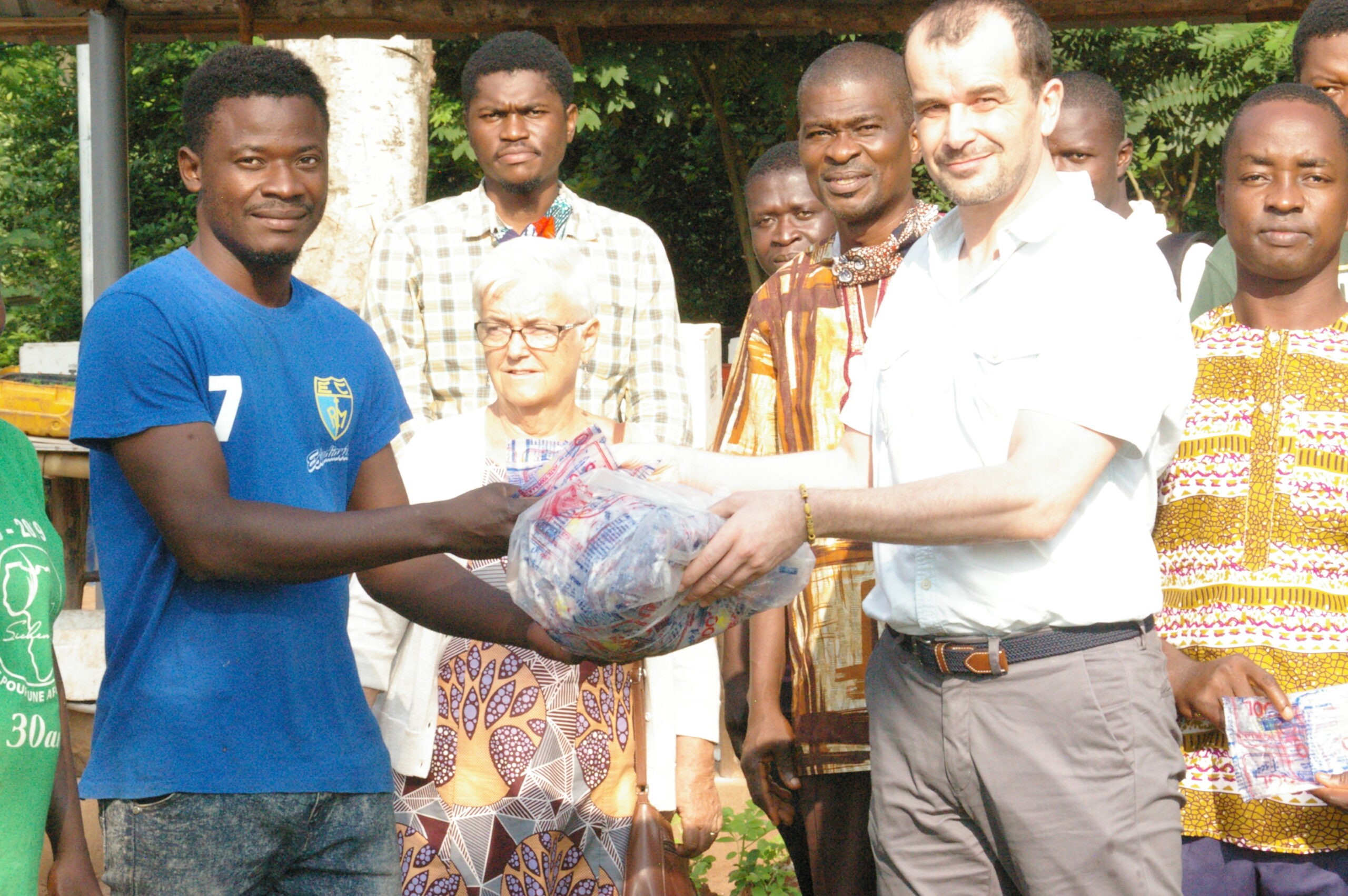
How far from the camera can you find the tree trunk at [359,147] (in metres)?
6.58

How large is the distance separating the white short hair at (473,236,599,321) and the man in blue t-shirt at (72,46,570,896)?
0.60m

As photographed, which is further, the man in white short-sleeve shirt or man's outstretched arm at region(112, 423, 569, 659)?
the man in white short-sleeve shirt

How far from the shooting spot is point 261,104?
2574 millimetres

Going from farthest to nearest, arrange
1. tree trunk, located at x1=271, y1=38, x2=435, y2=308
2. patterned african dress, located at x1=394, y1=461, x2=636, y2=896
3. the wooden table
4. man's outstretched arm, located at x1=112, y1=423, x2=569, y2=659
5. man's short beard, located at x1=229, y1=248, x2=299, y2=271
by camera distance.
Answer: tree trunk, located at x1=271, y1=38, x2=435, y2=308 → the wooden table → patterned african dress, located at x1=394, y1=461, x2=636, y2=896 → man's short beard, located at x1=229, y1=248, x2=299, y2=271 → man's outstretched arm, located at x1=112, y1=423, x2=569, y2=659

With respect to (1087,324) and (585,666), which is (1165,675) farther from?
(585,666)

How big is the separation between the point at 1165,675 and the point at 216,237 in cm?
200

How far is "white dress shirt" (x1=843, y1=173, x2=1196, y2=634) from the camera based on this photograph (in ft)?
8.41

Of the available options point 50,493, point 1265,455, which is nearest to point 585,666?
point 1265,455

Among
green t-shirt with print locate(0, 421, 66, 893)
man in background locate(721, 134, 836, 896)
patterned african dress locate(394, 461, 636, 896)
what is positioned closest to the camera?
green t-shirt with print locate(0, 421, 66, 893)

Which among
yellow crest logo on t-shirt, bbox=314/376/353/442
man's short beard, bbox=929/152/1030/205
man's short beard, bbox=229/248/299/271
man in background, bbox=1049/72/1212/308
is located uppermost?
man in background, bbox=1049/72/1212/308

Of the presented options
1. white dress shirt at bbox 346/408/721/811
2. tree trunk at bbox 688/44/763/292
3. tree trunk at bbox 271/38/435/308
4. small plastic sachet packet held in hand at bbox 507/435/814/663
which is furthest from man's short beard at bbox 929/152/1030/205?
tree trunk at bbox 688/44/763/292

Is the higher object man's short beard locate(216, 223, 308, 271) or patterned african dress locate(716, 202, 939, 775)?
man's short beard locate(216, 223, 308, 271)

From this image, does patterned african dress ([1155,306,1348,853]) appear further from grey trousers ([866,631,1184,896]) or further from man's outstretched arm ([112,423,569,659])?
man's outstretched arm ([112,423,569,659])

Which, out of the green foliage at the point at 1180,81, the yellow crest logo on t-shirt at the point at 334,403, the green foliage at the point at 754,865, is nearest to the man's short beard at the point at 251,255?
the yellow crest logo on t-shirt at the point at 334,403
